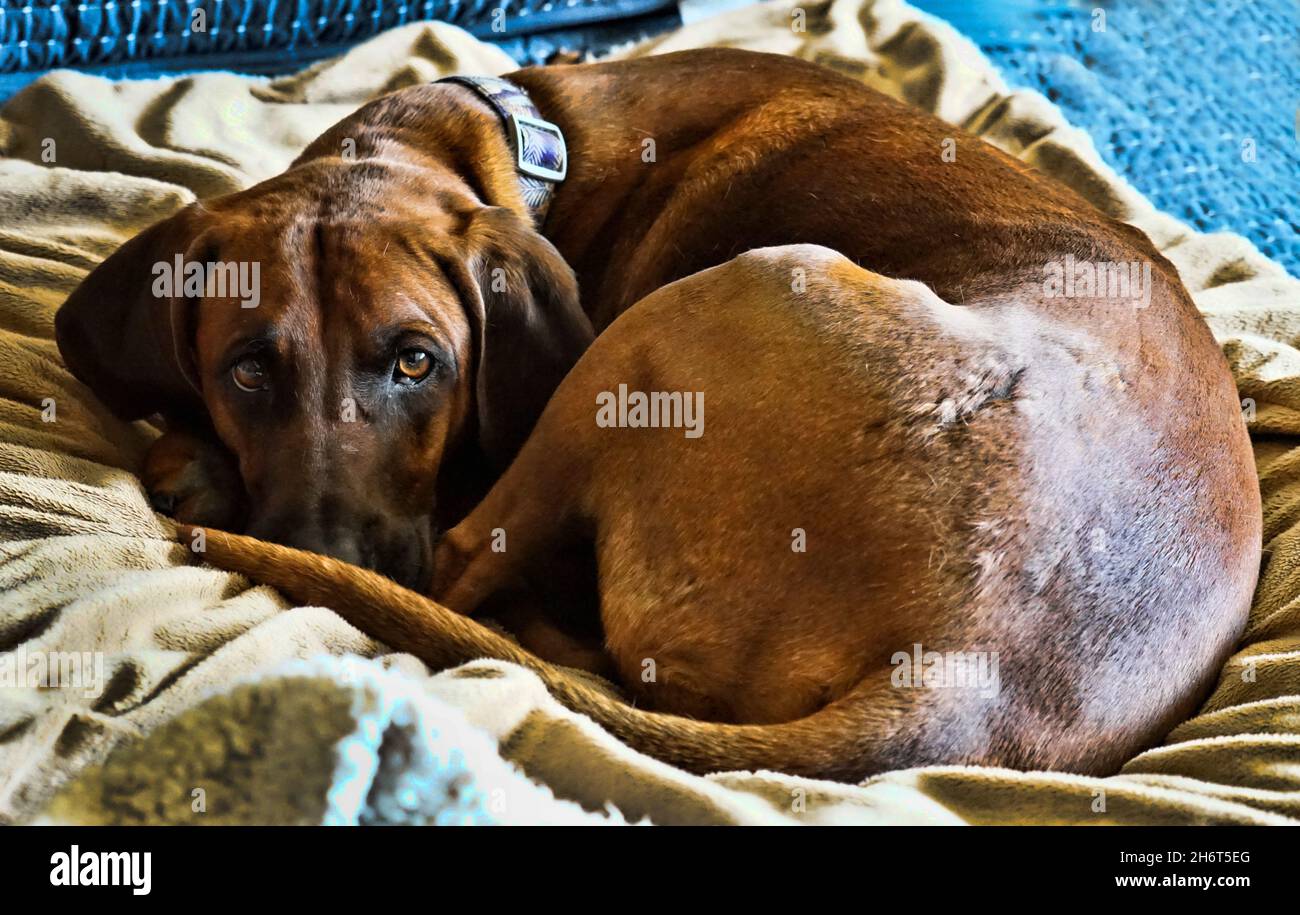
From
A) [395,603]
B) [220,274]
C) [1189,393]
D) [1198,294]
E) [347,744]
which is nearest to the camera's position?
[347,744]

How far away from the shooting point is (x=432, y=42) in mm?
4328

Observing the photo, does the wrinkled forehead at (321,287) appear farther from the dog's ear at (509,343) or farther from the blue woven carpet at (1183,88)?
the blue woven carpet at (1183,88)

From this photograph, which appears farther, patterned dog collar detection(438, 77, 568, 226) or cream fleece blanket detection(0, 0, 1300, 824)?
patterned dog collar detection(438, 77, 568, 226)

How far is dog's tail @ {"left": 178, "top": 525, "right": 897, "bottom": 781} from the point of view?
5.56 ft

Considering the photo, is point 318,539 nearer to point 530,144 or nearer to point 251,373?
point 251,373

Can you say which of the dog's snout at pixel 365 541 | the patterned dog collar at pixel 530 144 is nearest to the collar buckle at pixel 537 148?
the patterned dog collar at pixel 530 144

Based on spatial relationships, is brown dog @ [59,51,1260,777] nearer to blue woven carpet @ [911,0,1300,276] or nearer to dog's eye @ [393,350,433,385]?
dog's eye @ [393,350,433,385]

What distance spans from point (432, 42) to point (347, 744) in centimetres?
339

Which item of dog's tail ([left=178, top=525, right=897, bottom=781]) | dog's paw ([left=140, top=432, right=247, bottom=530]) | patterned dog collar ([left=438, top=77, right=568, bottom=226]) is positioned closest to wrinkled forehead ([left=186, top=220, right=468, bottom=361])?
dog's paw ([left=140, top=432, right=247, bottom=530])

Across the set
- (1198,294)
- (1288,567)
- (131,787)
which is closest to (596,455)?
(131,787)

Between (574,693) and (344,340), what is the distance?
3.03 feet

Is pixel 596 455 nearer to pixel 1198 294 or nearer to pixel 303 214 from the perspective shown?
pixel 303 214

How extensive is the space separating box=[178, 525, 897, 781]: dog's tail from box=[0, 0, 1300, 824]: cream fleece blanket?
4 centimetres

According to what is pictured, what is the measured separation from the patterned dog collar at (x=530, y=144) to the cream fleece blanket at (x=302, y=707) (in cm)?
109
